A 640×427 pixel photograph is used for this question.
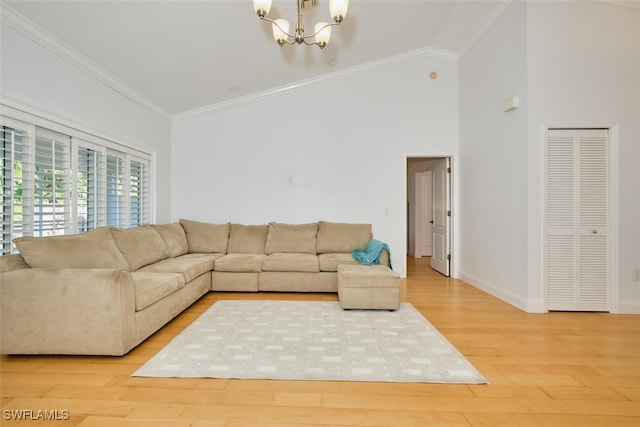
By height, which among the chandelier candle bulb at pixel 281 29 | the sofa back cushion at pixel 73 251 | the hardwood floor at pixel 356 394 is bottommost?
the hardwood floor at pixel 356 394

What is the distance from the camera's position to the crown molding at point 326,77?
4.75m

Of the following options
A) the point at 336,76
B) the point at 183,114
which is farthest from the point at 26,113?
the point at 336,76

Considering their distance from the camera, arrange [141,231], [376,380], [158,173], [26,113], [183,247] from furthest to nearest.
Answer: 1. [158,173]
2. [183,247]
3. [141,231]
4. [26,113]
5. [376,380]

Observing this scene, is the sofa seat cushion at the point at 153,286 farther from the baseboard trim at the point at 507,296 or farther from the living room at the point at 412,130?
the baseboard trim at the point at 507,296

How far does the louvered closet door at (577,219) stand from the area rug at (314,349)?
172cm

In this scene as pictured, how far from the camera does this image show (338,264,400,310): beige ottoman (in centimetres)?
309

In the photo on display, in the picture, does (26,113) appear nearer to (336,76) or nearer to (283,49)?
(283,49)

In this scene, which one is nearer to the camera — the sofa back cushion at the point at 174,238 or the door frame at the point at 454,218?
the sofa back cushion at the point at 174,238

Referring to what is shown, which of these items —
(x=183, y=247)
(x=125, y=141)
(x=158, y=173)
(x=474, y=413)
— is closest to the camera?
(x=474, y=413)

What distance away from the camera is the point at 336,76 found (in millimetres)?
4855

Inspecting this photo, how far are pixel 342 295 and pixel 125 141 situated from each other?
3392 mm

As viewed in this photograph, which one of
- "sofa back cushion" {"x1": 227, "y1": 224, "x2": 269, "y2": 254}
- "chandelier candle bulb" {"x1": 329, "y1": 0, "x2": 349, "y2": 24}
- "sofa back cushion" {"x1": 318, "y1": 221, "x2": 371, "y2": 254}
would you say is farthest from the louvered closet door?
"sofa back cushion" {"x1": 227, "y1": 224, "x2": 269, "y2": 254}

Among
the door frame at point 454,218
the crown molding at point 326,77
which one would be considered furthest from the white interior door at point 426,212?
the crown molding at point 326,77

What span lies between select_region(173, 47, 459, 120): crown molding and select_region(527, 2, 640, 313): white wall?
1711 millimetres
